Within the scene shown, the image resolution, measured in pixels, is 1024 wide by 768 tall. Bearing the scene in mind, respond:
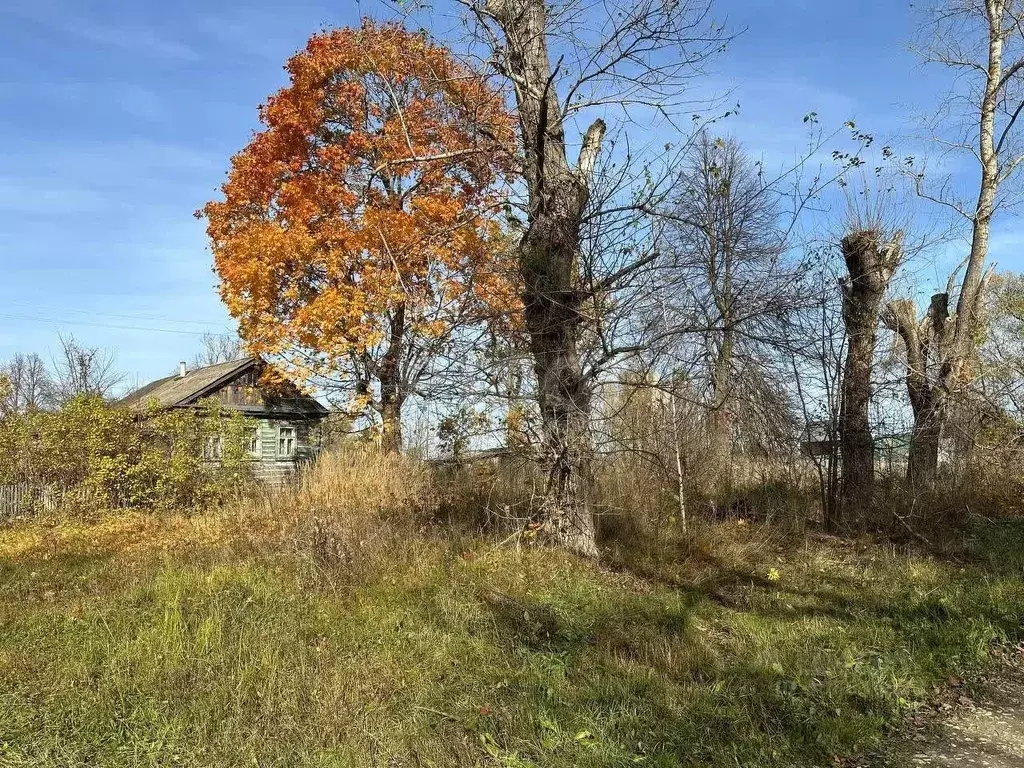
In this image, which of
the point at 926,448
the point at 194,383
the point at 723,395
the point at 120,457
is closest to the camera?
the point at 723,395

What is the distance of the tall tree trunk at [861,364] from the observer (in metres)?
11.0

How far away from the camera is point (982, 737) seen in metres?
3.98

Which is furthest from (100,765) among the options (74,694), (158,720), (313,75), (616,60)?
(313,75)

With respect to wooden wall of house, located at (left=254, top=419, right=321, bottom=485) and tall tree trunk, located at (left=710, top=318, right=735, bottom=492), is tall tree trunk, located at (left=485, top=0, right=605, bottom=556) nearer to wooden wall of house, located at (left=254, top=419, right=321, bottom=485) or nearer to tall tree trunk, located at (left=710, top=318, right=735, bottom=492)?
tall tree trunk, located at (left=710, top=318, right=735, bottom=492)

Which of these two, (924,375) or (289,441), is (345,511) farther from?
(289,441)

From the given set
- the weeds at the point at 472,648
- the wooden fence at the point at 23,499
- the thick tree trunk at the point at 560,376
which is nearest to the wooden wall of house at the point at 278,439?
the wooden fence at the point at 23,499

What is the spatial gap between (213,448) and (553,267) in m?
9.36

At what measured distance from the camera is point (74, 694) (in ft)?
14.1

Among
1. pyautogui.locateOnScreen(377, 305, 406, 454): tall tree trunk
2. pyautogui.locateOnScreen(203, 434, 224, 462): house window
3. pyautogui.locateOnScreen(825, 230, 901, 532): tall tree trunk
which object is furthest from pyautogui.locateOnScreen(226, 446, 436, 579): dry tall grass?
pyautogui.locateOnScreen(825, 230, 901, 532): tall tree trunk

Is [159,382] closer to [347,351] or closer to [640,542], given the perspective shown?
[347,351]

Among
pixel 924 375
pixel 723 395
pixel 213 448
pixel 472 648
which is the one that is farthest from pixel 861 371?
pixel 213 448

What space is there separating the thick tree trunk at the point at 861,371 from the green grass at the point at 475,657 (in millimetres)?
A: 3285

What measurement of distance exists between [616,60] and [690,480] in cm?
635

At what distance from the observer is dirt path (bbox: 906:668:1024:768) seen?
368cm
